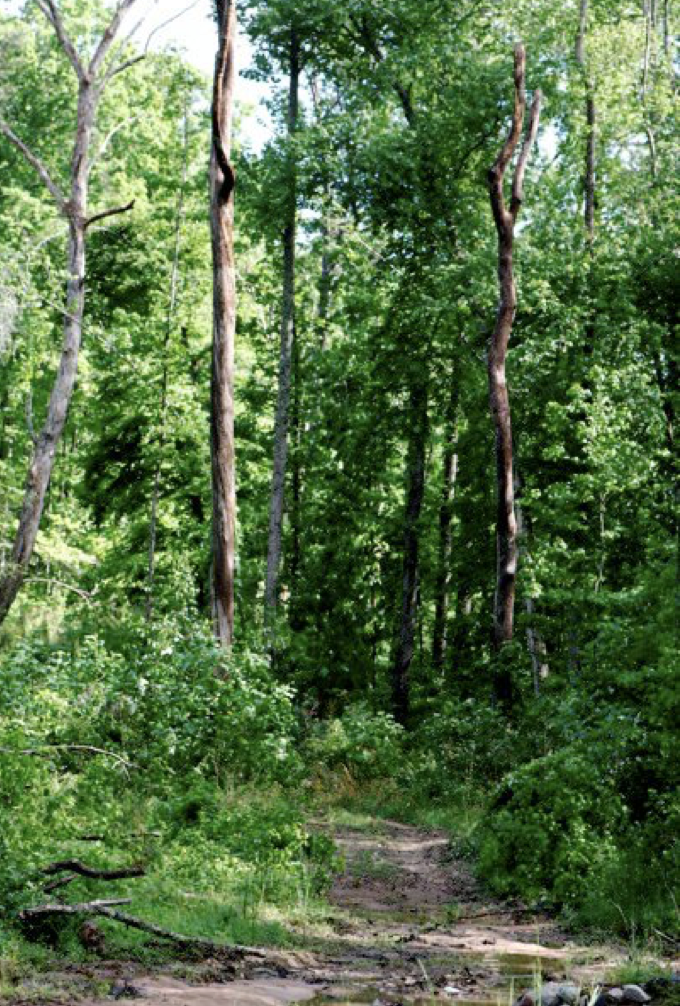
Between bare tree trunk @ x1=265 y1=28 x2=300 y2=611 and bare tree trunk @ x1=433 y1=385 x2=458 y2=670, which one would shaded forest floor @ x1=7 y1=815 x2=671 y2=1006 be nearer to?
bare tree trunk @ x1=265 y1=28 x2=300 y2=611

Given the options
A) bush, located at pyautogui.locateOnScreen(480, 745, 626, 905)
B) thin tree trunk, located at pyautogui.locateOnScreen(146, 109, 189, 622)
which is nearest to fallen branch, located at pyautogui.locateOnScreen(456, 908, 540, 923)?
bush, located at pyautogui.locateOnScreen(480, 745, 626, 905)

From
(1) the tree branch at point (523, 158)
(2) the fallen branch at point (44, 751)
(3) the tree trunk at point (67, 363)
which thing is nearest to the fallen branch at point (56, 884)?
(2) the fallen branch at point (44, 751)

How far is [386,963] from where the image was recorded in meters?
8.24

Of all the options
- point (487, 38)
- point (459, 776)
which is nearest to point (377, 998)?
point (459, 776)

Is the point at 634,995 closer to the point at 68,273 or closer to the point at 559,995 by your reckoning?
the point at 559,995

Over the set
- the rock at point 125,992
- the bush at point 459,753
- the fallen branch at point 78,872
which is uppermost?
the bush at point 459,753

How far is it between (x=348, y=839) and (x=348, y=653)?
12897 mm

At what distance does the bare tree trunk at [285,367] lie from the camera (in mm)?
24625

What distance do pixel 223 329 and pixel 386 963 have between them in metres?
9.57

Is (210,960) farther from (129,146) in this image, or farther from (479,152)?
(129,146)

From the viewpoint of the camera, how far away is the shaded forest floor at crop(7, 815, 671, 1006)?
6680 millimetres

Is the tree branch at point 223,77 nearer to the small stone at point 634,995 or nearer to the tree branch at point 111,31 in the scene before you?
the tree branch at point 111,31

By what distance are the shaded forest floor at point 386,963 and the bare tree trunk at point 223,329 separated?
473cm

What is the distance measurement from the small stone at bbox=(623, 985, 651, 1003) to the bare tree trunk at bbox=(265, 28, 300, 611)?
17093mm
